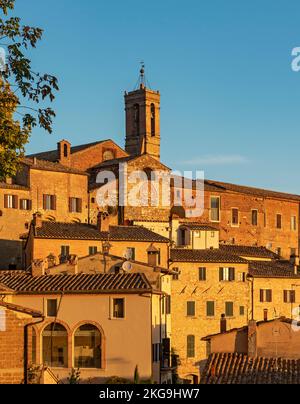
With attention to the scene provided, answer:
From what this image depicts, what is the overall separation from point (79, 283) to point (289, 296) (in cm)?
2070

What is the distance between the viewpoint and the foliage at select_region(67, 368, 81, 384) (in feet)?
110

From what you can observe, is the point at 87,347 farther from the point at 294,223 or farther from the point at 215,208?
the point at 294,223

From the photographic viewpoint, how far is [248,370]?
92.7ft

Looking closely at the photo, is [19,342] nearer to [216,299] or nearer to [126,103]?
[216,299]

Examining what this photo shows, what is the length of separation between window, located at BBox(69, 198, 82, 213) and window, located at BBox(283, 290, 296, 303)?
13.1 meters

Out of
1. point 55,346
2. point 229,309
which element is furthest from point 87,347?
point 229,309

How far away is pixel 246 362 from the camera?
28906 millimetres

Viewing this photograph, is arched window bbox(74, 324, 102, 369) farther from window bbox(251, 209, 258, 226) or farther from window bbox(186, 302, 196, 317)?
window bbox(251, 209, 258, 226)

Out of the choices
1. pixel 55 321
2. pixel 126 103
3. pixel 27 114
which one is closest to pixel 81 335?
pixel 55 321

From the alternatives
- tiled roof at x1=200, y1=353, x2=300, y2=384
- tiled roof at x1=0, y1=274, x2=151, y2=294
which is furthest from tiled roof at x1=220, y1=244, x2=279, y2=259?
tiled roof at x1=200, y1=353, x2=300, y2=384

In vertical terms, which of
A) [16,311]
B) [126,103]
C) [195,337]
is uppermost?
[126,103]

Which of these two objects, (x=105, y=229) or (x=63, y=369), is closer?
(x=63, y=369)
